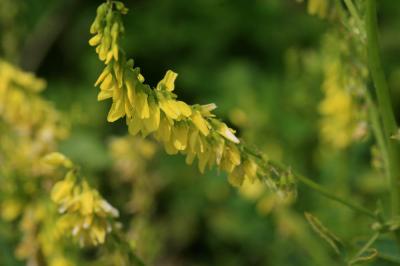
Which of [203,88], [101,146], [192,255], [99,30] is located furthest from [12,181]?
[203,88]

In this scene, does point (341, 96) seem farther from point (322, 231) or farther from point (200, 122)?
point (200, 122)

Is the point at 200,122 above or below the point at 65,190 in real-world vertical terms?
above

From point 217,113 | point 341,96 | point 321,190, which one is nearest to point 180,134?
point 321,190

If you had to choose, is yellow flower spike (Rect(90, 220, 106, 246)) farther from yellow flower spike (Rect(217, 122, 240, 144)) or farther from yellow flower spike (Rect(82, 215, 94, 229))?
yellow flower spike (Rect(217, 122, 240, 144))

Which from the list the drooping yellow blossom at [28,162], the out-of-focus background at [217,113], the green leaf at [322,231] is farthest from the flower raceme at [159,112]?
the drooping yellow blossom at [28,162]

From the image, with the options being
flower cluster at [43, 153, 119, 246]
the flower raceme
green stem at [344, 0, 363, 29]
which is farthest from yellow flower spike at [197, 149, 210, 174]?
green stem at [344, 0, 363, 29]

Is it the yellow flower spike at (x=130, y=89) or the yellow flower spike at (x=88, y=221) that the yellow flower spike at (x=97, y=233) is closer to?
the yellow flower spike at (x=88, y=221)
